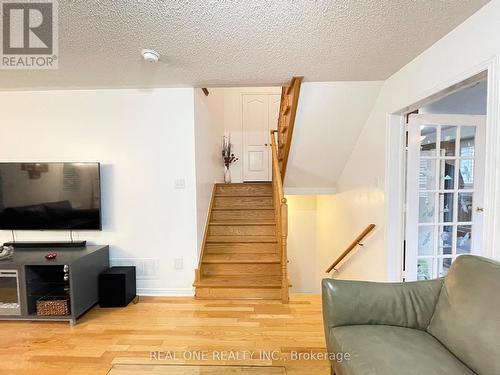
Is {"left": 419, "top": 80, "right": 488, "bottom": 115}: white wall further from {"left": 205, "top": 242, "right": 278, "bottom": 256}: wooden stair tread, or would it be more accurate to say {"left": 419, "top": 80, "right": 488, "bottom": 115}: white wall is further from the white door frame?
{"left": 205, "top": 242, "right": 278, "bottom": 256}: wooden stair tread

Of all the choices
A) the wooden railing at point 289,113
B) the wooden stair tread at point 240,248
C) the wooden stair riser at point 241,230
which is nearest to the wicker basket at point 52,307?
the wooden stair tread at point 240,248

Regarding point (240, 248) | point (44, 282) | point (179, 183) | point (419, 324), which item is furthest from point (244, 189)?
point (419, 324)

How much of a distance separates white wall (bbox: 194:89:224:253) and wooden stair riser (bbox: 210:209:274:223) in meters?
0.25

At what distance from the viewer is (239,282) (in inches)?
113

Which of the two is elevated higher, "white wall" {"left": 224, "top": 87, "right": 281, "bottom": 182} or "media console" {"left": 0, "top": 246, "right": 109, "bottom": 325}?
"white wall" {"left": 224, "top": 87, "right": 281, "bottom": 182}

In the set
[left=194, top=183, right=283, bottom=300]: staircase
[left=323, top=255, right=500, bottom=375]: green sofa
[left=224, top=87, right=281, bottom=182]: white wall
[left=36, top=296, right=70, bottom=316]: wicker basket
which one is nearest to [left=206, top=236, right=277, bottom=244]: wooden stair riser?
[left=194, top=183, right=283, bottom=300]: staircase

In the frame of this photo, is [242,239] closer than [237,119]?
Yes

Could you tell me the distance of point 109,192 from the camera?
2.87m

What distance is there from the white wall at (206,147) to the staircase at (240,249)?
0.75ft

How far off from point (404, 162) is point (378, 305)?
1451 mm

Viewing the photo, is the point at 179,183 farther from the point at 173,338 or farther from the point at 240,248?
the point at 173,338

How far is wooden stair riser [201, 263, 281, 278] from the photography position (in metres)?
3.00

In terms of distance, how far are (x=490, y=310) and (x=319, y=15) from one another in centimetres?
178

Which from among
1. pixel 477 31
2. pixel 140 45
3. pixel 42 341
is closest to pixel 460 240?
pixel 477 31
